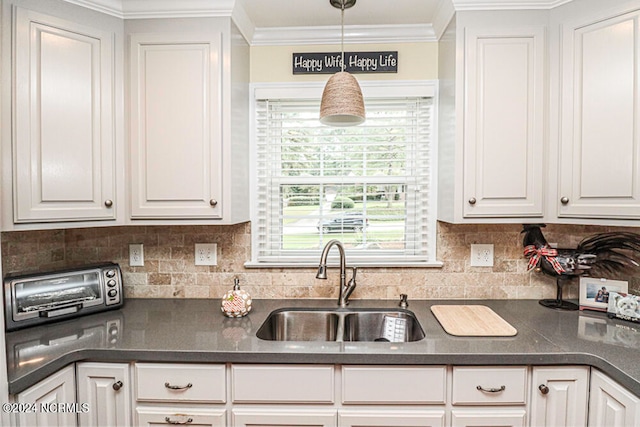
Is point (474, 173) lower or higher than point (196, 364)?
higher

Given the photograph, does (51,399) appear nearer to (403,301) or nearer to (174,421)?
(174,421)

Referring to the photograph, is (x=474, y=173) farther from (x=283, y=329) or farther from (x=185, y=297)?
(x=185, y=297)

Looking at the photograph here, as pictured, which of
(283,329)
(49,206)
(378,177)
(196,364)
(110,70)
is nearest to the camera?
(196,364)

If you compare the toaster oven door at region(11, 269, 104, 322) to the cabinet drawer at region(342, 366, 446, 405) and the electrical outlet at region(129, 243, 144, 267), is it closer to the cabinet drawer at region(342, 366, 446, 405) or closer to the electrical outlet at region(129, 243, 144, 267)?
the electrical outlet at region(129, 243, 144, 267)

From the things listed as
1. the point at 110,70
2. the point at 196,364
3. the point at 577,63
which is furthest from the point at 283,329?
the point at 577,63

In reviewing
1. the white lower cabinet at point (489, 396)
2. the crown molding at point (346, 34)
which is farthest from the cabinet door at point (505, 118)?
the white lower cabinet at point (489, 396)

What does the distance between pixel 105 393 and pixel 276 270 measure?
36.6 inches

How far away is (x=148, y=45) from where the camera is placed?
1.61 m

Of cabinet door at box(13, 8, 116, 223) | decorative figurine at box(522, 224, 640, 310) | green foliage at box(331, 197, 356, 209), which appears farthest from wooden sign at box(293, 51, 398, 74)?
decorative figurine at box(522, 224, 640, 310)

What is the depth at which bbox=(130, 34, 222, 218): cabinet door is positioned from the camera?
1.60m

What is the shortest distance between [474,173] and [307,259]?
97 centimetres

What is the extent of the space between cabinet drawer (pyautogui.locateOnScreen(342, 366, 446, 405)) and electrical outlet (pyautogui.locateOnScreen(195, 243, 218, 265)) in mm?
1015

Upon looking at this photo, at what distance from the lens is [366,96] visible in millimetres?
1890

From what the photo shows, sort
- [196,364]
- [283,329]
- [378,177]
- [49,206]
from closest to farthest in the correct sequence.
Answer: [196,364], [49,206], [283,329], [378,177]
